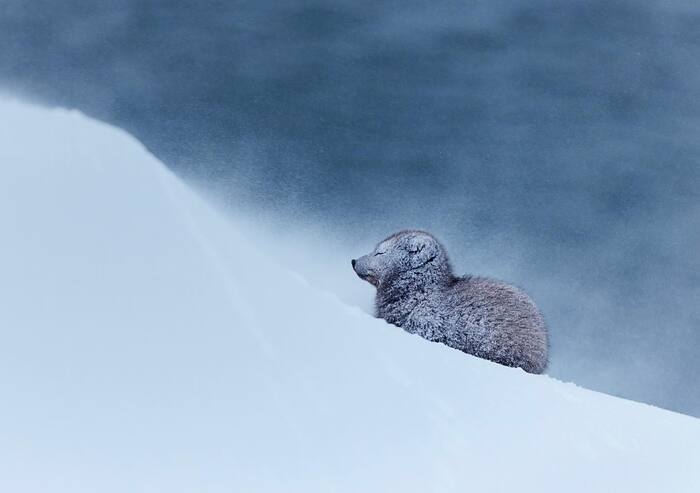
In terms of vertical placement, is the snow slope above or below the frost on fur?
below

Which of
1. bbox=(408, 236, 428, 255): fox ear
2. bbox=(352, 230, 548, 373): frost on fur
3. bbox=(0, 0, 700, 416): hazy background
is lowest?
bbox=(352, 230, 548, 373): frost on fur

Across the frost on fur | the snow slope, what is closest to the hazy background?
the frost on fur

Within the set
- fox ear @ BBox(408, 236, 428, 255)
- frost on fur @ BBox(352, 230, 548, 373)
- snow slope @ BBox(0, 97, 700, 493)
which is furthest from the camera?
fox ear @ BBox(408, 236, 428, 255)

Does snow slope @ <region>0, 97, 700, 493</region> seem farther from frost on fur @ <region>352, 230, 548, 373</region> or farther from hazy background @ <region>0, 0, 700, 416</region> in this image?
hazy background @ <region>0, 0, 700, 416</region>

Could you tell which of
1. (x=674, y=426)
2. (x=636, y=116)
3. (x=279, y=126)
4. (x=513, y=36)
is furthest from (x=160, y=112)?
(x=674, y=426)

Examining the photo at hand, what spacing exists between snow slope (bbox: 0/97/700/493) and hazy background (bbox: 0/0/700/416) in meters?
1.10

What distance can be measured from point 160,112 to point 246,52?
674 mm

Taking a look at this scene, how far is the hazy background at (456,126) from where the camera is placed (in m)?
4.67

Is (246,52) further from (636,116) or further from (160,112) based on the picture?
(636,116)

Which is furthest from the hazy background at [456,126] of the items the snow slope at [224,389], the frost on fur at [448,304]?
the snow slope at [224,389]

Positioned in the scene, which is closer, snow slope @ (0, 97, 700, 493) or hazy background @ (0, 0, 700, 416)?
snow slope @ (0, 97, 700, 493)

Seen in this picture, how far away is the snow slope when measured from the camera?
280 centimetres

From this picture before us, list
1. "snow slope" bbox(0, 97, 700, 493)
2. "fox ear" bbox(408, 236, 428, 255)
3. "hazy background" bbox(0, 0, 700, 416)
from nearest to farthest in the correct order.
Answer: "snow slope" bbox(0, 97, 700, 493), "fox ear" bbox(408, 236, 428, 255), "hazy background" bbox(0, 0, 700, 416)

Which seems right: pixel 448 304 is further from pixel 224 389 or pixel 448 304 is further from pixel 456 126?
pixel 224 389
